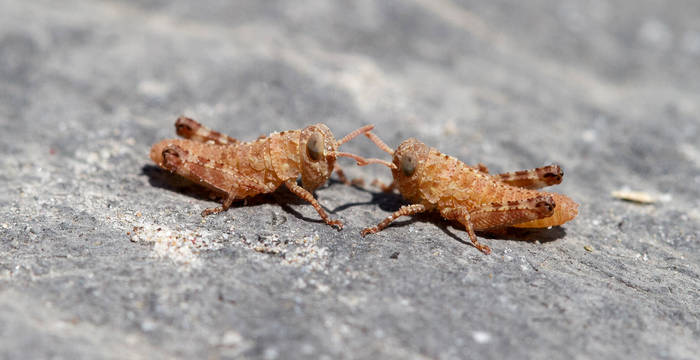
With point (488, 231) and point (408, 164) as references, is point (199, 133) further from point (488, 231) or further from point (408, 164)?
point (488, 231)

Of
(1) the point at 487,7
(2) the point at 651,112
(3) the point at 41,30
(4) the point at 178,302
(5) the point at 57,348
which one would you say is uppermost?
(1) the point at 487,7

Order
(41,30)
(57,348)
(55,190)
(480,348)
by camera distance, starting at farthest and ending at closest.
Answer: (41,30) → (55,190) → (480,348) → (57,348)

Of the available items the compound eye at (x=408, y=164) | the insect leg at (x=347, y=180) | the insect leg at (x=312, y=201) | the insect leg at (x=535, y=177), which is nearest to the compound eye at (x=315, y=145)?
the insect leg at (x=312, y=201)

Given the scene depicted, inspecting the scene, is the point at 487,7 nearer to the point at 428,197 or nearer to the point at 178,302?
the point at 428,197

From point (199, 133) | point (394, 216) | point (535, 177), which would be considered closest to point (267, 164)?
point (199, 133)

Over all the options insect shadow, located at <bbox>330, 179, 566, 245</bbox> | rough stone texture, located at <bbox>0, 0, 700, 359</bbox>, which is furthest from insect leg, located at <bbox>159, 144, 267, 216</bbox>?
insect shadow, located at <bbox>330, 179, 566, 245</bbox>

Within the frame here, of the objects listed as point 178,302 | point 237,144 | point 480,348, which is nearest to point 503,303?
point 480,348
